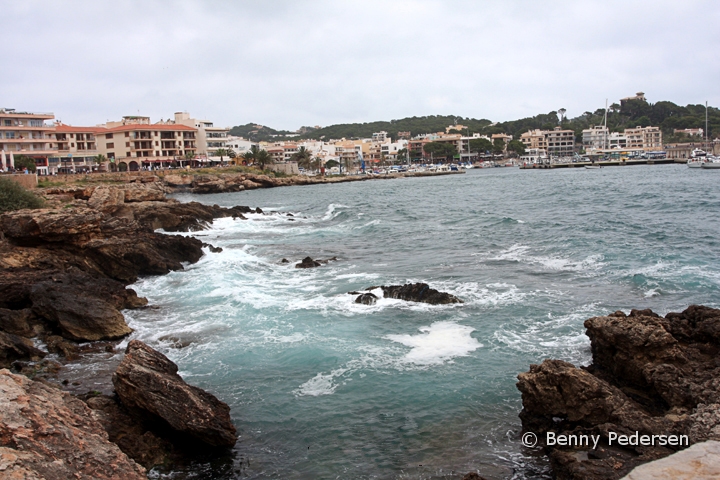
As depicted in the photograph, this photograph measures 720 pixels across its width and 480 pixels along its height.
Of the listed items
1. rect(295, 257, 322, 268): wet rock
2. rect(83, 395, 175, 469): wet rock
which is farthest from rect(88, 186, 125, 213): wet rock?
rect(83, 395, 175, 469): wet rock

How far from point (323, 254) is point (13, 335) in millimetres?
14984

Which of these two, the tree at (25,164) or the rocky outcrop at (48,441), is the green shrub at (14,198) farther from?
the tree at (25,164)

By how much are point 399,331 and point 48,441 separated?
895 cm

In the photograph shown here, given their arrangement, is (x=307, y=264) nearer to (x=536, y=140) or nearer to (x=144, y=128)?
(x=144, y=128)

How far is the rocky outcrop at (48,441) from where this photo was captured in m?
5.16

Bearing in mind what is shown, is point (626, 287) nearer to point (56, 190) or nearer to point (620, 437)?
point (620, 437)

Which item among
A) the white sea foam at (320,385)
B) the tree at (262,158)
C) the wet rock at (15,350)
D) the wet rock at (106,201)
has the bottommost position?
the white sea foam at (320,385)

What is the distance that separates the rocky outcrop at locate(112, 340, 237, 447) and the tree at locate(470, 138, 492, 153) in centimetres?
16634

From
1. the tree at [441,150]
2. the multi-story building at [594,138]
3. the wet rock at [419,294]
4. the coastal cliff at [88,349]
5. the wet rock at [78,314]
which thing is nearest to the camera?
the coastal cliff at [88,349]

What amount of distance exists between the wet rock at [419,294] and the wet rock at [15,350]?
30.6 feet

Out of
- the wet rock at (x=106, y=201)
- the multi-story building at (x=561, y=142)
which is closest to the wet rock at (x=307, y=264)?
the wet rock at (x=106, y=201)

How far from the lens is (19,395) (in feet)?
20.8

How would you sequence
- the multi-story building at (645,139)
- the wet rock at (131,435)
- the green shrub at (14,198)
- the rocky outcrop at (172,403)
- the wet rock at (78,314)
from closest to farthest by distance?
Result: the wet rock at (131,435), the rocky outcrop at (172,403), the wet rock at (78,314), the green shrub at (14,198), the multi-story building at (645,139)

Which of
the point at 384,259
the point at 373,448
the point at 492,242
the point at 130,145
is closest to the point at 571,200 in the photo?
the point at 492,242
